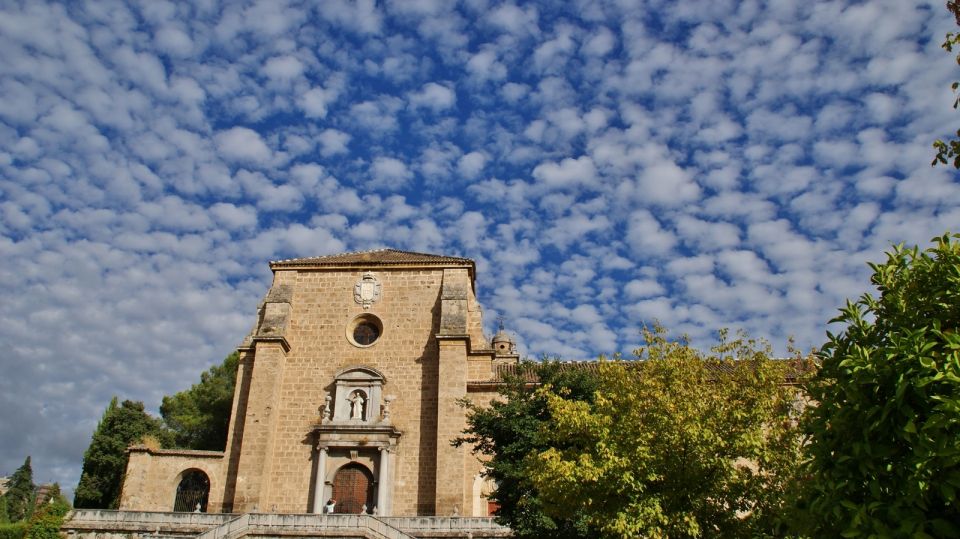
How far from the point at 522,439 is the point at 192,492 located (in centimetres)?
1430

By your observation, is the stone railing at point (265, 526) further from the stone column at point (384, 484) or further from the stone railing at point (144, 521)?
the stone column at point (384, 484)

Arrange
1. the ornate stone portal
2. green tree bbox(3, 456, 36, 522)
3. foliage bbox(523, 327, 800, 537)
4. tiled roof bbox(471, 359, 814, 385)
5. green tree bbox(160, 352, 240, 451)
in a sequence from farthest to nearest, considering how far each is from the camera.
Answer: green tree bbox(3, 456, 36, 522) < green tree bbox(160, 352, 240, 451) < the ornate stone portal < tiled roof bbox(471, 359, 814, 385) < foliage bbox(523, 327, 800, 537)

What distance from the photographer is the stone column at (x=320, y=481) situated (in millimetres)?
22781

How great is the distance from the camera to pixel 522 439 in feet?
49.8

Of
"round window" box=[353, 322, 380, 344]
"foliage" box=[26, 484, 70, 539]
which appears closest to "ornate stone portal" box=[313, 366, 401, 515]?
"round window" box=[353, 322, 380, 344]

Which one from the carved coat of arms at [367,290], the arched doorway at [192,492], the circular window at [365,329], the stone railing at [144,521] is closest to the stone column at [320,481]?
the arched doorway at [192,492]

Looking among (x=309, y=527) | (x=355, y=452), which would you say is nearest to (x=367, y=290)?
(x=355, y=452)

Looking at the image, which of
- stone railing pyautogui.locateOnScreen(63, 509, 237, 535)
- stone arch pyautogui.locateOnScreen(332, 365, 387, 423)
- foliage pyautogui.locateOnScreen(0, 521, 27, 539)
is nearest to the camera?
stone railing pyautogui.locateOnScreen(63, 509, 237, 535)

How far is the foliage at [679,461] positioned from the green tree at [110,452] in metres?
23.0

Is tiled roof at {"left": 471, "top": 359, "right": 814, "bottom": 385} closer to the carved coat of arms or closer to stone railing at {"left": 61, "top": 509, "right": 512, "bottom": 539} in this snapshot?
stone railing at {"left": 61, "top": 509, "right": 512, "bottom": 539}

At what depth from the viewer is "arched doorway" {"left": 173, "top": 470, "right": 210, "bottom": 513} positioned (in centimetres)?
2356

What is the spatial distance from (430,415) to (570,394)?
9.21 meters

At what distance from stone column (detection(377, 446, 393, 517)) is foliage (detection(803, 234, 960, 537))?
18.1 m

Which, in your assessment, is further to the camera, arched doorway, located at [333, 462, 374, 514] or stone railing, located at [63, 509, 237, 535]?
arched doorway, located at [333, 462, 374, 514]
